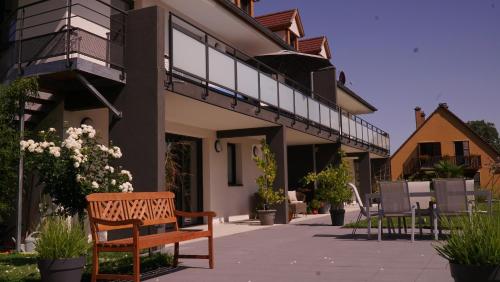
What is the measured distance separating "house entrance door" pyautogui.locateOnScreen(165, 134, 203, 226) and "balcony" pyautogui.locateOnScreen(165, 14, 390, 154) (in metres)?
2.47

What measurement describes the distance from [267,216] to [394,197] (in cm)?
530

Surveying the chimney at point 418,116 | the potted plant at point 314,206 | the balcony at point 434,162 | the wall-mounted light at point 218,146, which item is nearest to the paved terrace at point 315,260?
the wall-mounted light at point 218,146

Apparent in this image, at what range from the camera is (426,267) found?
620 centimetres

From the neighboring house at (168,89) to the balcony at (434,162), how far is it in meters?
24.3

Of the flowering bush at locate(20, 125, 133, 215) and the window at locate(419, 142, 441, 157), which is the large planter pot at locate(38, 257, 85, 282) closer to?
the flowering bush at locate(20, 125, 133, 215)

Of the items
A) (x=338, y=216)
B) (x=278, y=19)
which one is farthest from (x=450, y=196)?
(x=278, y=19)

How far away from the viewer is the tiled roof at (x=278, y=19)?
71.7ft

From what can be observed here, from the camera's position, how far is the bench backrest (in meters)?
5.69

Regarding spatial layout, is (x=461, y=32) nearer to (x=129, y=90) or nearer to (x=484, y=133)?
(x=129, y=90)

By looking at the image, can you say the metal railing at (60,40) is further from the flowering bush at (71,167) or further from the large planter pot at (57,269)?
the large planter pot at (57,269)

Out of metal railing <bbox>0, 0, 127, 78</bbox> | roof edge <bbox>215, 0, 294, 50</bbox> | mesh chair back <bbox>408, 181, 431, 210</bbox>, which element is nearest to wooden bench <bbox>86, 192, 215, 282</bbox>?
metal railing <bbox>0, 0, 127, 78</bbox>

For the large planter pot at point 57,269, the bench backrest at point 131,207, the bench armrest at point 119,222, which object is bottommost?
the large planter pot at point 57,269

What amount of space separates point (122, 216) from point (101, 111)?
15.4 feet

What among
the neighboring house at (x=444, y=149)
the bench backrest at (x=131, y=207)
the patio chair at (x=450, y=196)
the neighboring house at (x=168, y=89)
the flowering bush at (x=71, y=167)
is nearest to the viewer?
the bench backrest at (x=131, y=207)
